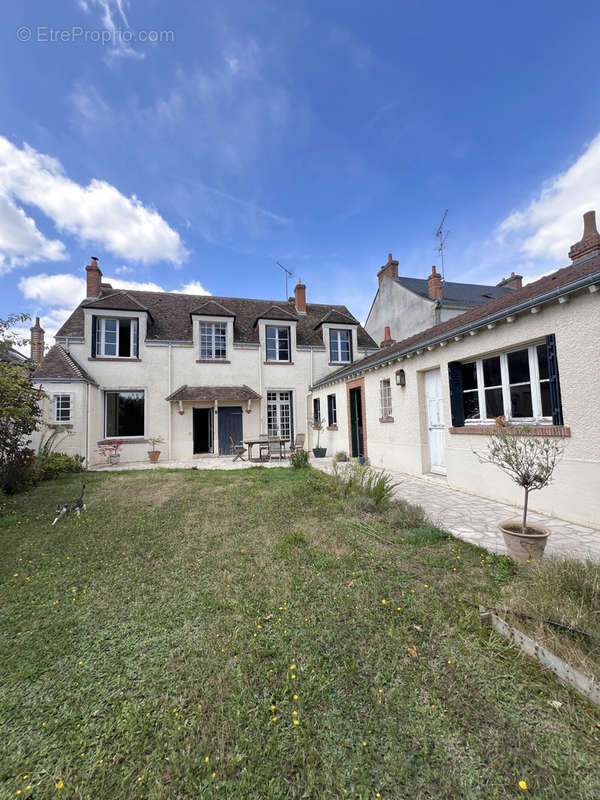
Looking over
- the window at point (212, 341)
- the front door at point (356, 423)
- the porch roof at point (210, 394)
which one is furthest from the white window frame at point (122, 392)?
the front door at point (356, 423)

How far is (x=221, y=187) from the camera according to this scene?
42.3 feet

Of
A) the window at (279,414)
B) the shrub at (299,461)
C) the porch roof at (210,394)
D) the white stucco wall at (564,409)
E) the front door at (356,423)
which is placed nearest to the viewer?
the white stucco wall at (564,409)

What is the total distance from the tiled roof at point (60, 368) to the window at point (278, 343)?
7906 mm

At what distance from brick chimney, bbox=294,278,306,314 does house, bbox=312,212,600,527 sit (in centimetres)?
861

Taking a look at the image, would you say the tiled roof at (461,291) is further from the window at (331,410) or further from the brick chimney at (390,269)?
the window at (331,410)

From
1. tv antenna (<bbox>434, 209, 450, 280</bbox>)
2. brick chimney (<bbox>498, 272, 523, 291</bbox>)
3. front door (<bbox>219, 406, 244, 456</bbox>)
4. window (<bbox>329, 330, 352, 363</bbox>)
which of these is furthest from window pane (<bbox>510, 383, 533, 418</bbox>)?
brick chimney (<bbox>498, 272, 523, 291</bbox>)

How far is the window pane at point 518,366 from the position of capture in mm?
5438

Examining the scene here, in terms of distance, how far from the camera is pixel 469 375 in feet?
21.9

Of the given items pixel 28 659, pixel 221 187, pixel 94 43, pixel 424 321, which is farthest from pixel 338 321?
pixel 28 659

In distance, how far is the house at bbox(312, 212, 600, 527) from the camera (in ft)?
14.5

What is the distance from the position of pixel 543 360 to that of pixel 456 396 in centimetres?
182

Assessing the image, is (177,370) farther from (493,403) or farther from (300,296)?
(493,403)

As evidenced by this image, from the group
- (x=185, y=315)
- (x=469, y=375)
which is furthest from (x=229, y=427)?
(x=469, y=375)

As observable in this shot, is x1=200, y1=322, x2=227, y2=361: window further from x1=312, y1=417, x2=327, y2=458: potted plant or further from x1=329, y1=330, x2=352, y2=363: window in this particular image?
x1=329, y1=330, x2=352, y2=363: window
